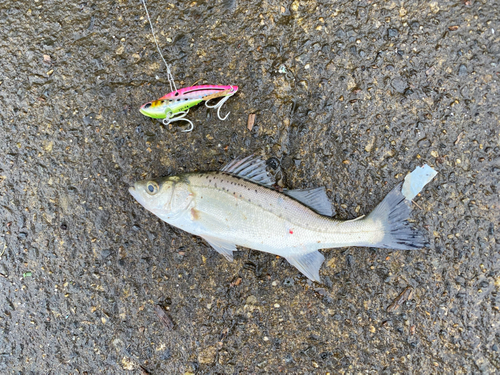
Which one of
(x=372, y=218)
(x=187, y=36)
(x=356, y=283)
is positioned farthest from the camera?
(x=187, y=36)

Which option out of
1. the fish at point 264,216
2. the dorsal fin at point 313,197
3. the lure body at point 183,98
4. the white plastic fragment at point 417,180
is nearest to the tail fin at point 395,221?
the fish at point 264,216

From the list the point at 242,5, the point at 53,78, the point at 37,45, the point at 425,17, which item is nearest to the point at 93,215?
the point at 53,78

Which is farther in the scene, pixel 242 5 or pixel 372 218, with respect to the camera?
pixel 242 5

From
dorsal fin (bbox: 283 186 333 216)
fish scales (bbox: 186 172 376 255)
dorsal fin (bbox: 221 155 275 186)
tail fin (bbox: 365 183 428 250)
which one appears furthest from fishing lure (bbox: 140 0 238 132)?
tail fin (bbox: 365 183 428 250)

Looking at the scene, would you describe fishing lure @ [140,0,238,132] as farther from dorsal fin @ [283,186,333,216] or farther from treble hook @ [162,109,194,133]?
dorsal fin @ [283,186,333,216]

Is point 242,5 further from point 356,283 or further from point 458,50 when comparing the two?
point 356,283

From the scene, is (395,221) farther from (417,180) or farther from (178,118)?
(178,118)
